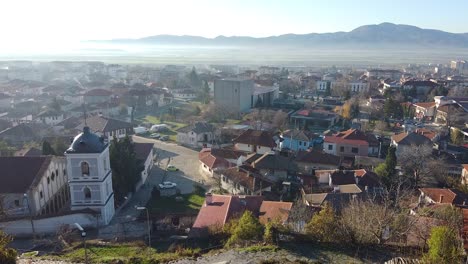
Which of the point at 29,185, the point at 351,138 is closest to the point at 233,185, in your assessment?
the point at 29,185

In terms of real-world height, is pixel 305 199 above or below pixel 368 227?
below

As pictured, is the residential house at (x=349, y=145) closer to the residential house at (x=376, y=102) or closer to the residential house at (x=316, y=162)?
the residential house at (x=316, y=162)

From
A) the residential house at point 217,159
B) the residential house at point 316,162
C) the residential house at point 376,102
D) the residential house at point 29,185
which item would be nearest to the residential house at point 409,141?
the residential house at point 316,162

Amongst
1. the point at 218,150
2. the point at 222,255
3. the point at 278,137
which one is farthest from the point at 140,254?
the point at 278,137

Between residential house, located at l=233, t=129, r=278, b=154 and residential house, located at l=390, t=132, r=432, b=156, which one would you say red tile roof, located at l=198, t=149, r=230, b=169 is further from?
residential house, located at l=390, t=132, r=432, b=156

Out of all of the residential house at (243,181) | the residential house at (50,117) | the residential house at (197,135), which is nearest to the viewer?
the residential house at (243,181)

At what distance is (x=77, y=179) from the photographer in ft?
66.4

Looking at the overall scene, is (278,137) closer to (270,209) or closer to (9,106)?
(270,209)

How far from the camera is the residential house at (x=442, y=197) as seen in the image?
22.3 m

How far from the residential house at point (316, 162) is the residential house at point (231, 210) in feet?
35.9

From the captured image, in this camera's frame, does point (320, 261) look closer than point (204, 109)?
Yes

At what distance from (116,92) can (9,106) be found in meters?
15.8

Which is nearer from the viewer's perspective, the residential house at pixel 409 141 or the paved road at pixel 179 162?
the paved road at pixel 179 162

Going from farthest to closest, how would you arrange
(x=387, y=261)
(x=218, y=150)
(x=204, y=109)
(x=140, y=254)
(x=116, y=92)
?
1. (x=116, y=92)
2. (x=204, y=109)
3. (x=218, y=150)
4. (x=140, y=254)
5. (x=387, y=261)
